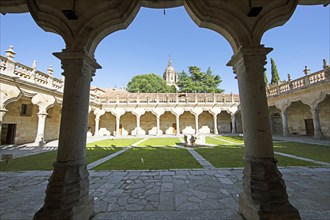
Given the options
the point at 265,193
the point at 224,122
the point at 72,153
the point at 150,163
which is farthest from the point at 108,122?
the point at 265,193

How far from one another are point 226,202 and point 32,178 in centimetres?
475

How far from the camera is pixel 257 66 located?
2.28 metres

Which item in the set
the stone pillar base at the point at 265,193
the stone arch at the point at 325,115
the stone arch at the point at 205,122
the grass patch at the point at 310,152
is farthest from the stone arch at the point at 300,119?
the stone pillar base at the point at 265,193

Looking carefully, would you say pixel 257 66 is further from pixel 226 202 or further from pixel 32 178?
pixel 32 178

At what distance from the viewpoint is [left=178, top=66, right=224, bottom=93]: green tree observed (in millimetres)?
31016

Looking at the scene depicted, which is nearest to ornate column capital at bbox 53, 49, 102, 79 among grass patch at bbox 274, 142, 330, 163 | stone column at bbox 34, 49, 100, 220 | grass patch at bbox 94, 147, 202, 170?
stone column at bbox 34, 49, 100, 220

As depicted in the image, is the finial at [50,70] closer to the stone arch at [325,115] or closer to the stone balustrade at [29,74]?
the stone balustrade at [29,74]

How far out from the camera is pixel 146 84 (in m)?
33.2

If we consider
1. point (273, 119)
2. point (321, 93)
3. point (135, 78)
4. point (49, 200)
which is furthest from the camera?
point (135, 78)

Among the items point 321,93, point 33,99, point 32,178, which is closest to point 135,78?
point 33,99

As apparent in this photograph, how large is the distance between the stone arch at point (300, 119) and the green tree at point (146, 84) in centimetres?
2291

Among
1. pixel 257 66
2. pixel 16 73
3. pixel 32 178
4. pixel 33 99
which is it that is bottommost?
pixel 32 178

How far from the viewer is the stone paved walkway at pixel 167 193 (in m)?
2.39

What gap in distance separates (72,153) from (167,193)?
195cm
